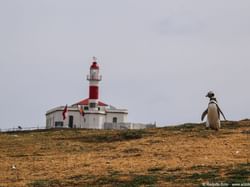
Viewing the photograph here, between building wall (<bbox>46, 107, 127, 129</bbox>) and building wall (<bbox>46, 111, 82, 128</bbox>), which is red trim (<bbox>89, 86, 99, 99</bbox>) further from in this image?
building wall (<bbox>46, 111, 82, 128</bbox>)

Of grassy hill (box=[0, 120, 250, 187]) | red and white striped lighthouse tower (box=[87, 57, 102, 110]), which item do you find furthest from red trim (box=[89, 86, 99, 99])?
grassy hill (box=[0, 120, 250, 187])

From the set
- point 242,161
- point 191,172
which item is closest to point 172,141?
point 242,161

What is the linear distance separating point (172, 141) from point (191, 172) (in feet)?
32.4

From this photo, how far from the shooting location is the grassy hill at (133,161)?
18.3 m

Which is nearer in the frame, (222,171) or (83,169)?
(222,171)

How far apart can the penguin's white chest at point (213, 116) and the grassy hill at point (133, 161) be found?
111cm

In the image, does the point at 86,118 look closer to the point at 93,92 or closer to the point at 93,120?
the point at 93,120

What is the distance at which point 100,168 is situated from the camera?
69.9 feet

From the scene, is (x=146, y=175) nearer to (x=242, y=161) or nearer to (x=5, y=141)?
Answer: (x=242, y=161)

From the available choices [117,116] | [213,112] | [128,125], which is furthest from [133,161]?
[117,116]

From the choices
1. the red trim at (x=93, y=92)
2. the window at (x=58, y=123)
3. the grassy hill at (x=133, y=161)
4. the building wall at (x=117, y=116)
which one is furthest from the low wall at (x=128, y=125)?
the grassy hill at (x=133, y=161)

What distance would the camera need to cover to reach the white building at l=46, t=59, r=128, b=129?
84375 millimetres

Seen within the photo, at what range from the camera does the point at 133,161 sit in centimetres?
2275

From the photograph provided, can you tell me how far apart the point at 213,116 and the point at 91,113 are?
173 feet
